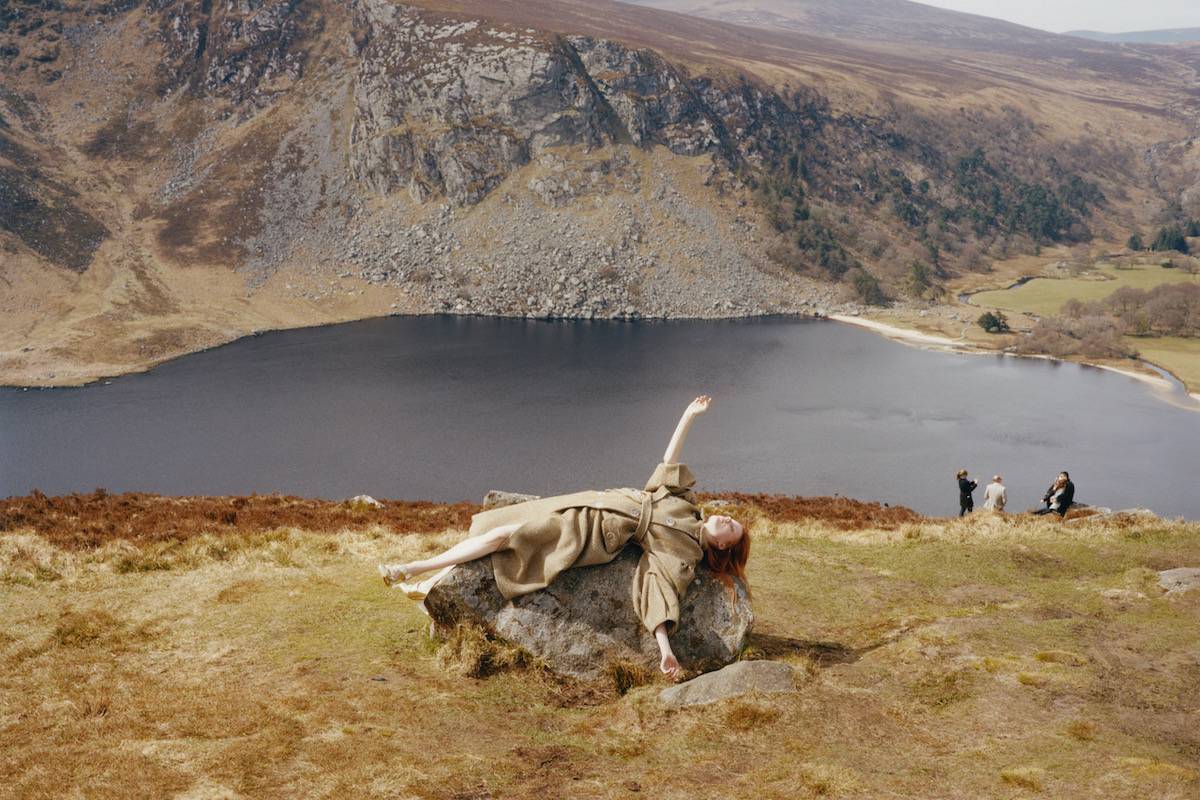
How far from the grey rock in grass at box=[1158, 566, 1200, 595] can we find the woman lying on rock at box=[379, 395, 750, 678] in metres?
8.44

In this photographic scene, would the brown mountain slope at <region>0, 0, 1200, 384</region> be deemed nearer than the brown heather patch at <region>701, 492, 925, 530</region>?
No

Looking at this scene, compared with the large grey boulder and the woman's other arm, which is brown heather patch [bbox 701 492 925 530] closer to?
the large grey boulder

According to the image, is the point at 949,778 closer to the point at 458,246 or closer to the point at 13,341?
the point at 13,341

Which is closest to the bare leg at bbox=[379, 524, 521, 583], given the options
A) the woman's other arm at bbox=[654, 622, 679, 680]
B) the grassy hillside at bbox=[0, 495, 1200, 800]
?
the grassy hillside at bbox=[0, 495, 1200, 800]

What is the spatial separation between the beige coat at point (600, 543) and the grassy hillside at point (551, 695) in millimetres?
1117

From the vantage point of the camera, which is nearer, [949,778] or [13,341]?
[949,778]

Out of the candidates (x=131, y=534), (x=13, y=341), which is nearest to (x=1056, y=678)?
(x=131, y=534)

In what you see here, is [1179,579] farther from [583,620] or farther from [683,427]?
[583,620]

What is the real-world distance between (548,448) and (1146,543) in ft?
140

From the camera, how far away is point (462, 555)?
10.3m

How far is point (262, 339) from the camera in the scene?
9575 centimetres

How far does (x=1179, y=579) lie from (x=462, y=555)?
12.2m

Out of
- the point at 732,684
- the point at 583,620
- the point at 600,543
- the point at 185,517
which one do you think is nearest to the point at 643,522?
the point at 600,543

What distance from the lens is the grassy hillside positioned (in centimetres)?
755
